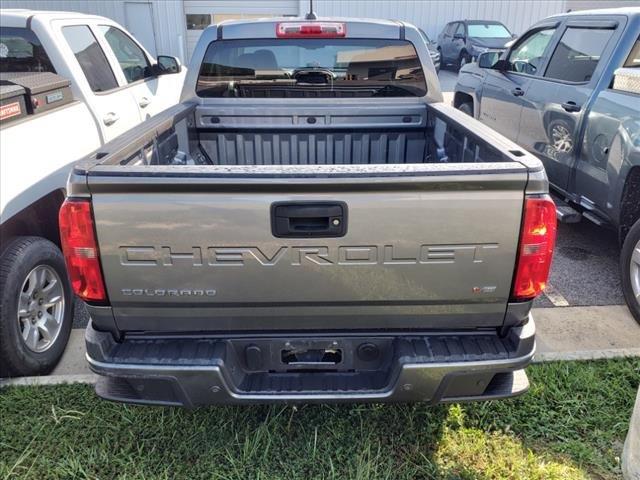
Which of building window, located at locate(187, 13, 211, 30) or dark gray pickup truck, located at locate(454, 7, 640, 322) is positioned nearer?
dark gray pickup truck, located at locate(454, 7, 640, 322)

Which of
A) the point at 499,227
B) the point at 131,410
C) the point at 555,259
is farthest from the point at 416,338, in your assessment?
the point at 555,259

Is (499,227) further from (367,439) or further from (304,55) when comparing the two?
(304,55)

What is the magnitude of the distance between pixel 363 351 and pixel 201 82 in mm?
2333

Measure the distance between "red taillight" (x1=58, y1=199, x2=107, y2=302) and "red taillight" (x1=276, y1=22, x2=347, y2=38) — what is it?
211cm

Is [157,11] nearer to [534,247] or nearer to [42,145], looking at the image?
[42,145]

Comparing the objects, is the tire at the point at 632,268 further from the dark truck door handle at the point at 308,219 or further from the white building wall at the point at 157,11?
the white building wall at the point at 157,11

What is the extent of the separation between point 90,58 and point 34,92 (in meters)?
1.42

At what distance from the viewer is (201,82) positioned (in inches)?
150

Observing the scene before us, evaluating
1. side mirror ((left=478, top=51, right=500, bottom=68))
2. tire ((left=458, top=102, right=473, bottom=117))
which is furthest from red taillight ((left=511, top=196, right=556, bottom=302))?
tire ((left=458, top=102, right=473, bottom=117))

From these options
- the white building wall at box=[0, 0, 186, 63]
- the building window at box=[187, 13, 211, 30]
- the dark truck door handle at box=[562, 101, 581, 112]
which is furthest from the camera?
the building window at box=[187, 13, 211, 30]

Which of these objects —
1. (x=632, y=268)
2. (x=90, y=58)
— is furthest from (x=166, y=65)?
(x=632, y=268)

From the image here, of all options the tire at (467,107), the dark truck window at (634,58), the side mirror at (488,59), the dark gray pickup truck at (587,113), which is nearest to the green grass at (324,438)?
the dark gray pickup truck at (587,113)

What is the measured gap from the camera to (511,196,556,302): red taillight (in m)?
2.11

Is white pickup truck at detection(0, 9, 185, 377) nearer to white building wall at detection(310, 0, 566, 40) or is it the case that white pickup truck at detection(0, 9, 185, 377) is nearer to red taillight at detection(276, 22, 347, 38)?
red taillight at detection(276, 22, 347, 38)
